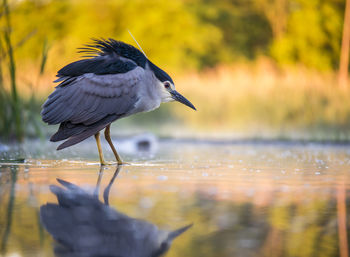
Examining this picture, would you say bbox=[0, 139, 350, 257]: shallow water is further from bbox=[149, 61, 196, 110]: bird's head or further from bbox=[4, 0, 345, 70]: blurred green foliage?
bbox=[4, 0, 345, 70]: blurred green foliage

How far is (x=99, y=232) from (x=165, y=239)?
1.05ft

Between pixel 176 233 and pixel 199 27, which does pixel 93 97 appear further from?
pixel 199 27

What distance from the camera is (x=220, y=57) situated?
40.5 meters

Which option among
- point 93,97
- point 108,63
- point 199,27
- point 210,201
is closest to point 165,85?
point 108,63

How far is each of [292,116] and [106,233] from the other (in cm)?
1132

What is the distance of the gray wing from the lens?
595cm

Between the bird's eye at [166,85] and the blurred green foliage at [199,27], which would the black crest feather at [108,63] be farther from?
the blurred green foliage at [199,27]

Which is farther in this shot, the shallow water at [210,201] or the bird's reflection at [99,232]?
the shallow water at [210,201]

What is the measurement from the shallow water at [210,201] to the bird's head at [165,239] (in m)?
0.03

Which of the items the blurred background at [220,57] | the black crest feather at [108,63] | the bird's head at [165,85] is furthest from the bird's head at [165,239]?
the blurred background at [220,57]

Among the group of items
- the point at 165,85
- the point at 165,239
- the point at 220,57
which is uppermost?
the point at 220,57

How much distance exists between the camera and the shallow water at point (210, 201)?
2.58 m

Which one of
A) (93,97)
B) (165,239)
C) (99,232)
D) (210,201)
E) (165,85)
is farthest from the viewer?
(165,85)

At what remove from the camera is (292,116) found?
13.7m
